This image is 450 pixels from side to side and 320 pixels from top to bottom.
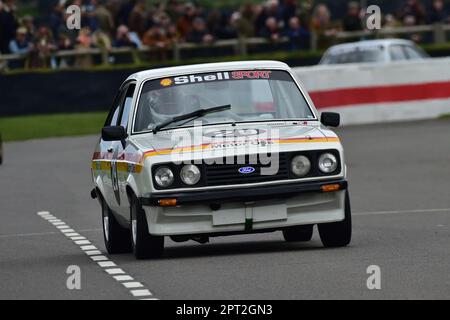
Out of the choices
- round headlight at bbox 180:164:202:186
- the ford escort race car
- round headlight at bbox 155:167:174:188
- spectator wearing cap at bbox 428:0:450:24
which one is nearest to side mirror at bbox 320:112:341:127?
the ford escort race car

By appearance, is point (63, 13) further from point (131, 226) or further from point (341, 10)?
point (131, 226)

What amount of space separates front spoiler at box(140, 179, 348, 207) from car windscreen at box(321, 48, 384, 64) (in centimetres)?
1998

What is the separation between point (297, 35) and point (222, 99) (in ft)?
77.5

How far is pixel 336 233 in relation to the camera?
1238 cm

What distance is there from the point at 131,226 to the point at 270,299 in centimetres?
323

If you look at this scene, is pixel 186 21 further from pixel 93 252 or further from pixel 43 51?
pixel 93 252

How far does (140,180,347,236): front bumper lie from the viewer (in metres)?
11.7

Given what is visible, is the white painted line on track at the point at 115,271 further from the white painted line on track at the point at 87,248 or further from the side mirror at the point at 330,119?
the side mirror at the point at 330,119

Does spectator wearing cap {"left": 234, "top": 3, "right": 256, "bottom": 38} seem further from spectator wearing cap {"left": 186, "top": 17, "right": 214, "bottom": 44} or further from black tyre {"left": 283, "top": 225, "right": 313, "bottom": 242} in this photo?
black tyre {"left": 283, "top": 225, "right": 313, "bottom": 242}

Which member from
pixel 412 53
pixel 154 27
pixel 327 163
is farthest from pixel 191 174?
pixel 154 27

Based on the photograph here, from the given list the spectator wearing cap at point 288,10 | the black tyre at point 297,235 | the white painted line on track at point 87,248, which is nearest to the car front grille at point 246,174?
the black tyre at point 297,235

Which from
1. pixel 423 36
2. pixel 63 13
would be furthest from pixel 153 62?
pixel 423 36

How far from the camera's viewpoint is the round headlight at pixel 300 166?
39.0 feet
